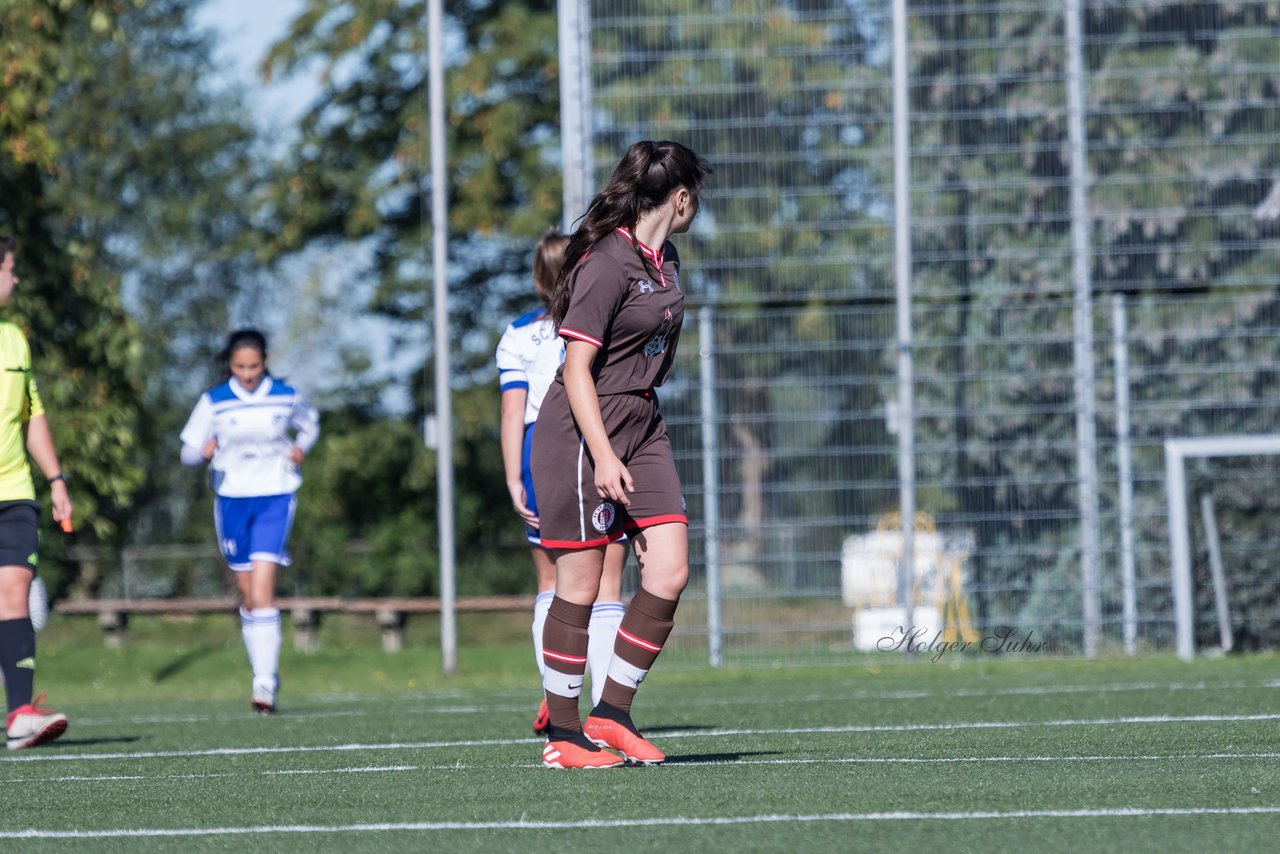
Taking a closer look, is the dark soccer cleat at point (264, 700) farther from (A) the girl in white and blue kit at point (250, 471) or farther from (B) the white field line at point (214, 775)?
(B) the white field line at point (214, 775)

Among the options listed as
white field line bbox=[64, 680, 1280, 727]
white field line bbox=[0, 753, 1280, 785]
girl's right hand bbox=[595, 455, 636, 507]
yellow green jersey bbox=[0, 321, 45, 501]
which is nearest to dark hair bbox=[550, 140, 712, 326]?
girl's right hand bbox=[595, 455, 636, 507]

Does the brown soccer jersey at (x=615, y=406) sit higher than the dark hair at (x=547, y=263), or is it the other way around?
the dark hair at (x=547, y=263)

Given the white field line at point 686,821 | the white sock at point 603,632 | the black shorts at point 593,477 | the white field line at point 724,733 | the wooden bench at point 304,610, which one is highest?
the black shorts at point 593,477

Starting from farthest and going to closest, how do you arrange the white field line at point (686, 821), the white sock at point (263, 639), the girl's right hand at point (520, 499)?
the white sock at point (263, 639) < the girl's right hand at point (520, 499) < the white field line at point (686, 821)

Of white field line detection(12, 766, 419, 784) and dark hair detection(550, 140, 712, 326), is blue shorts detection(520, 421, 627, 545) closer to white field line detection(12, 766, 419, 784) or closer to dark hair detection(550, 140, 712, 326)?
white field line detection(12, 766, 419, 784)

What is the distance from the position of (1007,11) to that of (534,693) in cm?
629

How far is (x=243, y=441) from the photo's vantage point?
32.8ft

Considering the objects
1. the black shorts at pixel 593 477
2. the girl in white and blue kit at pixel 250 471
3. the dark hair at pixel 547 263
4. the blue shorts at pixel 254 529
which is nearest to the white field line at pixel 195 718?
the girl in white and blue kit at pixel 250 471

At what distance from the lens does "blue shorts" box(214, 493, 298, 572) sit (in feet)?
32.7

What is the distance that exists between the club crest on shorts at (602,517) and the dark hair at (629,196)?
61 cm

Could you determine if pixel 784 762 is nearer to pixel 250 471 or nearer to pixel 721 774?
pixel 721 774

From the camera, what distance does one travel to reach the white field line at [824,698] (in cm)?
906

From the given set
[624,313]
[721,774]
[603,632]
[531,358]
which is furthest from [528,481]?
[721,774]

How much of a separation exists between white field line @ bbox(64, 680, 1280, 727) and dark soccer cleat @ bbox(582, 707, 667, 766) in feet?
10.6
